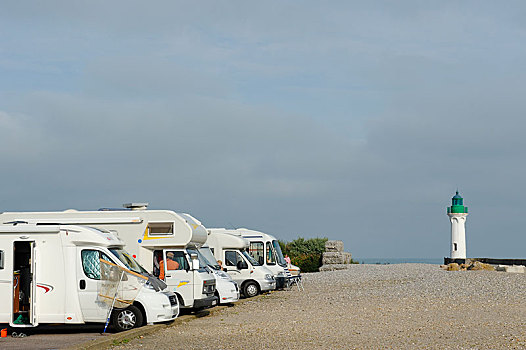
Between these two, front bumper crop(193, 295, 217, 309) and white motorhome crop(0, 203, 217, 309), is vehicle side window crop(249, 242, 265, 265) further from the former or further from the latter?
white motorhome crop(0, 203, 217, 309)

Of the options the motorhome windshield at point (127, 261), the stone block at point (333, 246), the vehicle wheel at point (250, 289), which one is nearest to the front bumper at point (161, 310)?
the motorhome windshield at point (127, 261)

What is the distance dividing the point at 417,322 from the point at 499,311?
3769 mm

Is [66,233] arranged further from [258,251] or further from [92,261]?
[258,251]

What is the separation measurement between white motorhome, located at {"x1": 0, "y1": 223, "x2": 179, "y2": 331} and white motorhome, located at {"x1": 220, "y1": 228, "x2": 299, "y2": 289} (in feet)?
41.9

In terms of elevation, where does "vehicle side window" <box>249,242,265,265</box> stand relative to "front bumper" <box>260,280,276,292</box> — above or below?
above

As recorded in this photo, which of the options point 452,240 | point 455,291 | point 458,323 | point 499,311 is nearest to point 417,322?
point 458,323

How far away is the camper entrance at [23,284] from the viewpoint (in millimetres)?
14789

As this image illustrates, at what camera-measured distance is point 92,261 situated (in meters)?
15.1

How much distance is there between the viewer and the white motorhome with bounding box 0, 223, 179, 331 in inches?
585

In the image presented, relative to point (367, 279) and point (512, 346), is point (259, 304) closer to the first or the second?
point (512, 346)

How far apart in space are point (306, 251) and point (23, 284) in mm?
35507

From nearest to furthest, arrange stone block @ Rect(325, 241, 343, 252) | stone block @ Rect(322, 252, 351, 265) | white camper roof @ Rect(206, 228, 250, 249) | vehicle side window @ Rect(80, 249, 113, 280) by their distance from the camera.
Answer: vehicle side window @ Rect(80, 249, 113, 280), white camper roof @ Rect(206, 228, 250, 249), stone block @ Rect(322, 252, 351, 265), stone block @ Rect(325, 241, 343, 252)

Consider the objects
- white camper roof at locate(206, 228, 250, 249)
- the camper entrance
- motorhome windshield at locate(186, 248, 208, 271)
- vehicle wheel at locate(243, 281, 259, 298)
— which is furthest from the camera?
vehicle wheel at locate(243, 281, 259, 298)

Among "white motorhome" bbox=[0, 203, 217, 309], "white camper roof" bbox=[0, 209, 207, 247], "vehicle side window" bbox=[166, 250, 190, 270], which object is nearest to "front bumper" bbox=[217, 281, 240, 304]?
"white motorhome" bbox=[0, 203, 217, 309]
